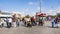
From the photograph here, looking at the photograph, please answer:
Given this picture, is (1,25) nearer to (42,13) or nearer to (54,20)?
(54,20)

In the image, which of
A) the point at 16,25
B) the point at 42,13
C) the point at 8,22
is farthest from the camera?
the point at 42,13

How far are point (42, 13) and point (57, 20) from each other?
22.2 ft

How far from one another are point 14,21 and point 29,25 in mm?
2096

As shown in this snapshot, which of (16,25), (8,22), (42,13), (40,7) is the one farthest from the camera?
(40,7)

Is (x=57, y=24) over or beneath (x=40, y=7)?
beneath

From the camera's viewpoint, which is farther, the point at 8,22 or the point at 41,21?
the point at 41,21

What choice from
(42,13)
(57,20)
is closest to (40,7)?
(42,13)

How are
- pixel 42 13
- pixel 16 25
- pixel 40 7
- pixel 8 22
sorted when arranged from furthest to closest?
pixel 40 7, pixel 42 13, pixel 16 25, pixel 8 22

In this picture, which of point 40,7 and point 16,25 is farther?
point 40,7

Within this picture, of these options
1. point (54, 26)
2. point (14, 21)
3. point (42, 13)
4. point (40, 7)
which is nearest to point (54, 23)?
point (54, 26)

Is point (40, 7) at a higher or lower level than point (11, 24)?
higher

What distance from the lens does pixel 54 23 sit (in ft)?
85.1

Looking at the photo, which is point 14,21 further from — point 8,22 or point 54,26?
point 54,26

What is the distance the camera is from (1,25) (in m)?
26.6
